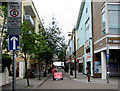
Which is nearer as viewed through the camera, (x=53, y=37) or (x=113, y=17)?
(x=113, y=17)

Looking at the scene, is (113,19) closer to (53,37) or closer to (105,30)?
(105,30)

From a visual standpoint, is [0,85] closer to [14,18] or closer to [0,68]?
[0,68]

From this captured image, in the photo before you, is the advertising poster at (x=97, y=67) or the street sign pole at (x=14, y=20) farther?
the advertising poster at (x=97, y=67)

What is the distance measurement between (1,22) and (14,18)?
16.9 feet

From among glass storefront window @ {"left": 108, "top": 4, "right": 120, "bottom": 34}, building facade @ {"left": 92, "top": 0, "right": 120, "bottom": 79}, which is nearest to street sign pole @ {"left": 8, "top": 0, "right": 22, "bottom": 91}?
building facade @ {"left": 92, "top": 0, "right": 120, "bottom": 79}

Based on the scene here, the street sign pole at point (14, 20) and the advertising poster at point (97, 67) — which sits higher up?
the street sign pole at point (14, 20)

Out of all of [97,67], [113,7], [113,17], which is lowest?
[97,67]

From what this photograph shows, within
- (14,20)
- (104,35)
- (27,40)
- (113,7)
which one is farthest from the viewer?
(104,35)

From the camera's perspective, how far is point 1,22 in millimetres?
13578

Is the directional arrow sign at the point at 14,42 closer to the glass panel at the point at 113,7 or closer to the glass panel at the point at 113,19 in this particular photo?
the glass panel at the point at 113,19

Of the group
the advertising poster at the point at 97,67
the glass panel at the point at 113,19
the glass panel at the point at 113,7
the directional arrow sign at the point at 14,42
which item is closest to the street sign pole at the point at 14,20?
the directional arrow sign at the point at 14,42

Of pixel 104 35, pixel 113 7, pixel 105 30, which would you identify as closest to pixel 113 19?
pixel 113 7

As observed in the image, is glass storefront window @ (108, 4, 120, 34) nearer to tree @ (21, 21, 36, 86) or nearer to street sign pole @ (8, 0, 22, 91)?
tree @ (21, 21, 36, 86)

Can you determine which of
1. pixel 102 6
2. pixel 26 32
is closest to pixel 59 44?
pixel 102 6
